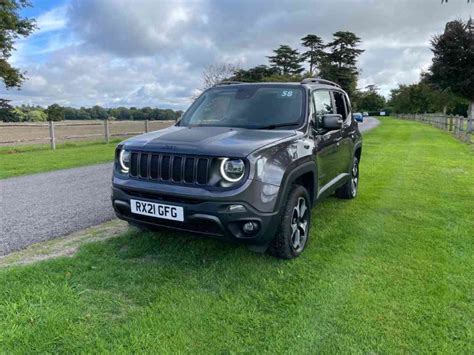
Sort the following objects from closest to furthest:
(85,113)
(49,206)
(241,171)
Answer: (241,171), (49,206), (85,113)

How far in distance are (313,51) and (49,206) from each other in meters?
62.1

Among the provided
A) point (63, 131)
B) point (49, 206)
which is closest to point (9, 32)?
point (63, 131)

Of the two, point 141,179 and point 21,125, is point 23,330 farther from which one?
point 21,125

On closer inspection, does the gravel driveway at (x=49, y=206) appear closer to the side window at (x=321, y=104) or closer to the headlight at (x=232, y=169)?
the headlight at (x=232, y=169)

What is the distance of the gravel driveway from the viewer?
16.4 ft

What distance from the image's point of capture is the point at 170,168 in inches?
140

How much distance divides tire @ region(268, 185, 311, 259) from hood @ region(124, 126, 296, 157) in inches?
24.6

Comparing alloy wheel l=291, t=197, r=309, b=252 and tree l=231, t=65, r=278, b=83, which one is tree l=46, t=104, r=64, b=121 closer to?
tree l=231, t=65, r=278, b=83

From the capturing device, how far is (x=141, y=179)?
3730 millimetres

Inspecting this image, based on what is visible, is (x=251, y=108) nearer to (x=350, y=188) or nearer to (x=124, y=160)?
(x=124, y=160)

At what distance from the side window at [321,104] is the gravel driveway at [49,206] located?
10.9 ft

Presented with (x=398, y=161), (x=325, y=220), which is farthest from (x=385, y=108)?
(x=325, y=220)

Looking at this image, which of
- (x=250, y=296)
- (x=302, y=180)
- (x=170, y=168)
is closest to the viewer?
(x=250, y=296)

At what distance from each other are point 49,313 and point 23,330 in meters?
0.23
